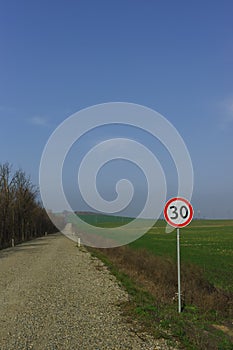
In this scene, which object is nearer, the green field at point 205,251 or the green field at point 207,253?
the green field at point 207,253

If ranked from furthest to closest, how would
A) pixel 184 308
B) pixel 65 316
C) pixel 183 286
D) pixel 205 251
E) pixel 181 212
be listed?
pixel 205 251 → pixel 183 286 → pixel 184 308 → pixel 181 212 → pixel 65 316

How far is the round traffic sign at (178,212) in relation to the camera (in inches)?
355

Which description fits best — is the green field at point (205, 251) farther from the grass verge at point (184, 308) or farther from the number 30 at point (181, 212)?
the number 30 at point (181, 212)

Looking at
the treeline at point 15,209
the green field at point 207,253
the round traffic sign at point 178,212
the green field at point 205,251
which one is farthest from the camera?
the treeline at point 15,209

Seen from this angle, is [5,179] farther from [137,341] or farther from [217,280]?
[137,341]

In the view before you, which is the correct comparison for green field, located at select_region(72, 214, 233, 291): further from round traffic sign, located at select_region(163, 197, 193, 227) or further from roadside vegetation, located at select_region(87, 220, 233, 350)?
round traffic sign, located at select_region(163, 197, 193, 227)

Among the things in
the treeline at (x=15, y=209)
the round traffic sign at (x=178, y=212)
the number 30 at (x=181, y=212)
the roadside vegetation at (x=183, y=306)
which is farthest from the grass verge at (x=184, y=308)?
the treeline at (x=15, y=209)

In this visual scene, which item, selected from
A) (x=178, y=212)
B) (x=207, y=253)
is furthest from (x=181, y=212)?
(x=207, y=253)

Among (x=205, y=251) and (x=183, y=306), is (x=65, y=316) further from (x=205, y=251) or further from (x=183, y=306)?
(x=205, y=251)

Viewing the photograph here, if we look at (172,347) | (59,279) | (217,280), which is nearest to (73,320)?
(172,347)

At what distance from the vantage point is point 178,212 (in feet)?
29.7

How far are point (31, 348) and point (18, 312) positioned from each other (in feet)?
9.30

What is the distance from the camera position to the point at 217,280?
54.8 feet

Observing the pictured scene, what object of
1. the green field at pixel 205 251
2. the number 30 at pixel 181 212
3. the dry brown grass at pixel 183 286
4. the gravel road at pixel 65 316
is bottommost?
the green field at pixel 205 251
